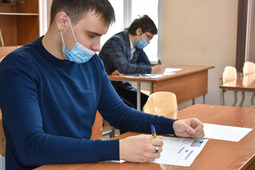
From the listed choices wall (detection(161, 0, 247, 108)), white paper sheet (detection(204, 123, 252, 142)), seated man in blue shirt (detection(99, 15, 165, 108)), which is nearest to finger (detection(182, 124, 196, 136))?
white paper sheet (detection(204, 123, 252, 142))

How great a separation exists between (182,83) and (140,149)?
301 cm

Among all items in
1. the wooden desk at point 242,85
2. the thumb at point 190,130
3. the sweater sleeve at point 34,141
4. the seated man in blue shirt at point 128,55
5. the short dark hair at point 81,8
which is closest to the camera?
the sweater sleeve at point 34,141

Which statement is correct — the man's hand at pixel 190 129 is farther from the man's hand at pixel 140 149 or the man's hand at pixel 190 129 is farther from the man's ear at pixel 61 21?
the man's ear at pixel 61 21

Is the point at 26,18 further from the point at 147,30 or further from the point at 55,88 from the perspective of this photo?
the point at 55,88

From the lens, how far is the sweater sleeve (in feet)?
3.59

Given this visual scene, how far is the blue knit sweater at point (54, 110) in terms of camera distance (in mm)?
1104

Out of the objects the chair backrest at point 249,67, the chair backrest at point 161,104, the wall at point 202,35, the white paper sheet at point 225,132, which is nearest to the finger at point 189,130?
the white paper sheet at point 225,132

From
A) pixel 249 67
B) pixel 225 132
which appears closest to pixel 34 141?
pixel 225 132

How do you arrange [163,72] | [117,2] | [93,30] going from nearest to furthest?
[93,30]
[163,72]
[117,2]

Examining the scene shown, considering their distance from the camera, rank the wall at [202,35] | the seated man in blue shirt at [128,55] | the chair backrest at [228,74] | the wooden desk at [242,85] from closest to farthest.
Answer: the wooden desk at [242,85]
the seated man in blue shirt at [128,55]
the chair backrest at [228,74]
the wall at [202,35]

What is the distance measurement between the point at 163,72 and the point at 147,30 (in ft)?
1.61

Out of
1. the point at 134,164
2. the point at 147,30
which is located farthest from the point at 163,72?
the point at 134,164

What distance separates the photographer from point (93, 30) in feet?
4.19

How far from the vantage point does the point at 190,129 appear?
140cm
